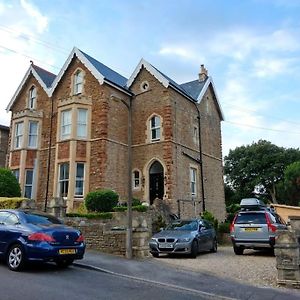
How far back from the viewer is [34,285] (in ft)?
25.9

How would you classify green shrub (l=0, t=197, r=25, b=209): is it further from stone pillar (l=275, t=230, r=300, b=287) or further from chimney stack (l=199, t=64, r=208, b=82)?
chimney stack (l=199, t=64, r=208, b=82)

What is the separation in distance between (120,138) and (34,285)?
18.1 meters

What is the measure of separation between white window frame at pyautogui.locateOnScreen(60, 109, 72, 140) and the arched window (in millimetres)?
5582

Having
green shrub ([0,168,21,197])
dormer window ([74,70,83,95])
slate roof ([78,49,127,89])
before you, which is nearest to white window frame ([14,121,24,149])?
dormer window ([74,70,83,95])

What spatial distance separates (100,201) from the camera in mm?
20703

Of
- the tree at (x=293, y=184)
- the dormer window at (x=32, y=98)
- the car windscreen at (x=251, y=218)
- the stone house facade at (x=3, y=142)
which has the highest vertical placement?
the dormer window at (x=32, y=98)

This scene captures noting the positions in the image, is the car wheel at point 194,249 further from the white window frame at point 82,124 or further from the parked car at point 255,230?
the white window frame at point 82,124

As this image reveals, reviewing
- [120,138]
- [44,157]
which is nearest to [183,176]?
[120,138]

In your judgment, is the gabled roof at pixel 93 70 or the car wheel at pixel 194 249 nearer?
the car wheel at pixel 194 249

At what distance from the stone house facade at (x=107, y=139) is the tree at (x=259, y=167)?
2924 cm

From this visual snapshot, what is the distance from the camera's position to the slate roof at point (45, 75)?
1128 inches

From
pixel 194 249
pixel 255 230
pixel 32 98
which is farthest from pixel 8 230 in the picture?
pixel 32 98

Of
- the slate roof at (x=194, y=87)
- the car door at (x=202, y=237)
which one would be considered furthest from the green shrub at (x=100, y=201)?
the slate roof at (x=194, y=87)

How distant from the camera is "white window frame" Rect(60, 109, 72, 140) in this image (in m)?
25.0
